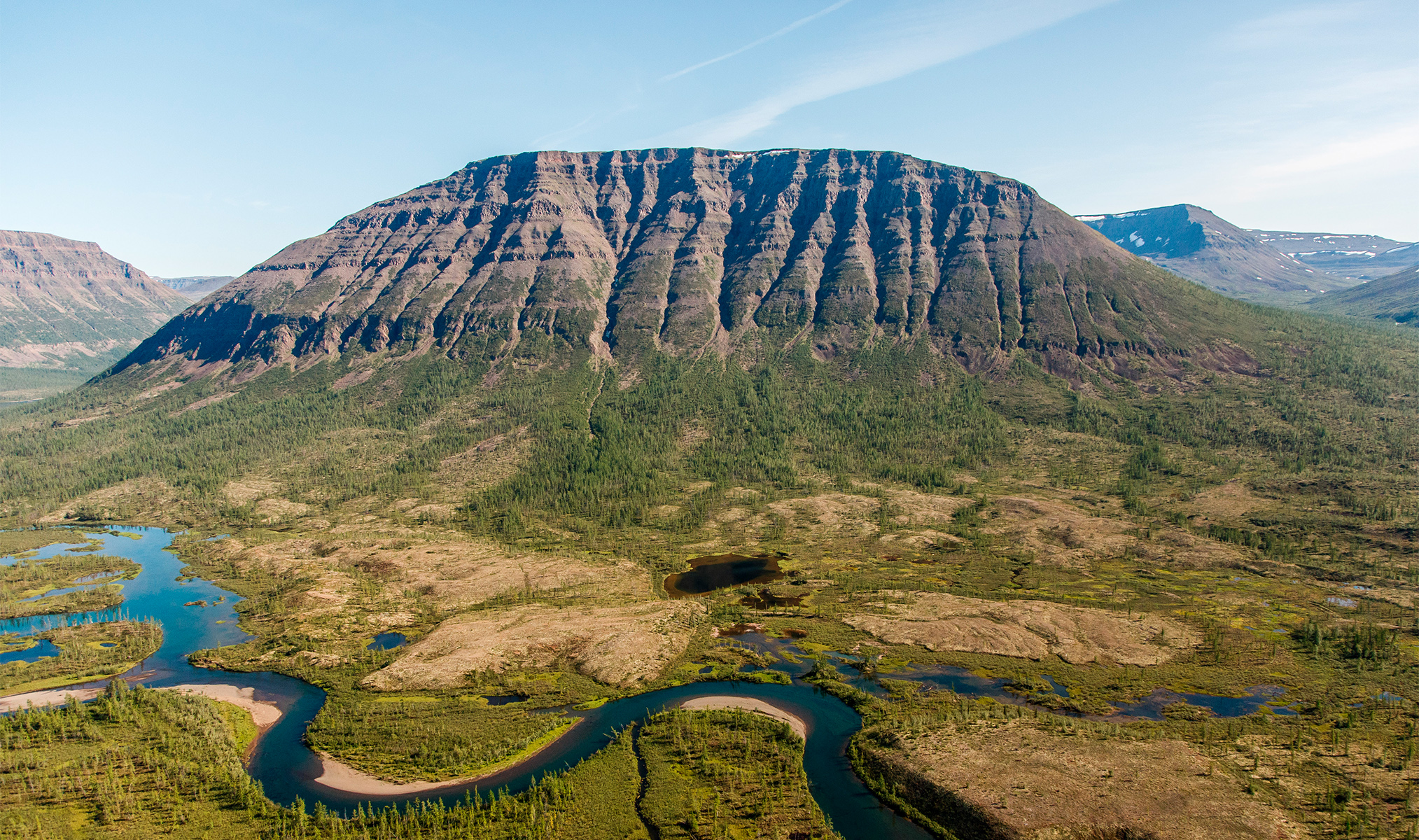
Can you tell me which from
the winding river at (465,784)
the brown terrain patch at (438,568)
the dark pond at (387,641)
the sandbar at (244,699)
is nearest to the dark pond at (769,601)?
the brown terrain patch at (438,568)

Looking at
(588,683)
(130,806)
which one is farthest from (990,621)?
(130,806)

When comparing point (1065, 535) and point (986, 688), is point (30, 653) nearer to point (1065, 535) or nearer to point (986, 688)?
point (986, 688)

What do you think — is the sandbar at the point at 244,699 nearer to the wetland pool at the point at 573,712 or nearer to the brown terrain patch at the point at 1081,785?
the wetland pool at the point at 573,712

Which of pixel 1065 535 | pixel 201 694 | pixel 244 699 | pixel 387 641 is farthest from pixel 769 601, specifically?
pixel 201 694

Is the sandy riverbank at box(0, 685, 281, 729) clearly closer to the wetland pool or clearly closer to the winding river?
the winding river

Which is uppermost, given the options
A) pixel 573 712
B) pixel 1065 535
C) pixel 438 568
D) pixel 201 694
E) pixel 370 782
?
pixel 438 568

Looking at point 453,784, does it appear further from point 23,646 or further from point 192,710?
point 23,646
